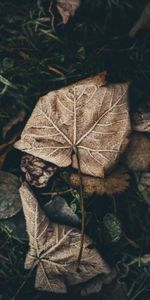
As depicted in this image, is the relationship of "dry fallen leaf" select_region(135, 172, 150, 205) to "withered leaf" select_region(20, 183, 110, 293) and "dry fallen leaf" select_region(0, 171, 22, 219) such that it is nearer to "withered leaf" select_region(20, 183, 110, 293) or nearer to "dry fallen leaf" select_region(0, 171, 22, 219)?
"withered leaf" select_region(20, 183, 110, 293)

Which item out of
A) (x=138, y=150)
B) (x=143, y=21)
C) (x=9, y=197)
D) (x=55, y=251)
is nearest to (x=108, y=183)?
(x=138, y=150)

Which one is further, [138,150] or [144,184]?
[144,184]

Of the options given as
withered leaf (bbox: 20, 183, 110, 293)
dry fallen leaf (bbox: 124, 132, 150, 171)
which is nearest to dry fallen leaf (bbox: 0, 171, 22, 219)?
withered leaf (bbox: 20, 183, 110, 293)

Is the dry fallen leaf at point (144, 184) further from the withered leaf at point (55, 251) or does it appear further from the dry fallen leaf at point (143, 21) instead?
the dry fallen leaf at point (143, 21)

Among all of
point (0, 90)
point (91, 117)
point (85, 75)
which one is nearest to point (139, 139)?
point (91, 117)

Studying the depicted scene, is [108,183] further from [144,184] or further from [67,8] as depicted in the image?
[67,8]

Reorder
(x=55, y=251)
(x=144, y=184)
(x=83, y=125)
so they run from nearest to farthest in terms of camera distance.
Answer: (x=83, y=125)
(x=55, y=251)
(x=144, y=184)

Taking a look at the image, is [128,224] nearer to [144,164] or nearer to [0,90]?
[144,164]
